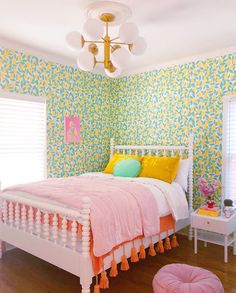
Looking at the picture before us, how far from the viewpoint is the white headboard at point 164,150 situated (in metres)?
3.83

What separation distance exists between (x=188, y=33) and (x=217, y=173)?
1892 mm

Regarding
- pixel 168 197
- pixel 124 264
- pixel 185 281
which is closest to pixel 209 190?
pixel 168 197

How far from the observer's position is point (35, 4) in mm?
2510

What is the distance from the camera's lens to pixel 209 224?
3176 mm

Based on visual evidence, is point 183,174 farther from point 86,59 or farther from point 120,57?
point 86,59

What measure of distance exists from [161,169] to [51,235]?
1.71 m

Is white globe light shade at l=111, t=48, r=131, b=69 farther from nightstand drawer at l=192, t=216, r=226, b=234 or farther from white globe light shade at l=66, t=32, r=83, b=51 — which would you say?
nightstand drawer at l=192, t=216, r=226, b=234

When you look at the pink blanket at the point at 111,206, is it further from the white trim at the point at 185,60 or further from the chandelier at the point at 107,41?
the white trim at the point at 185,60

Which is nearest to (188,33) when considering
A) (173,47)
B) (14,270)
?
(173,47)

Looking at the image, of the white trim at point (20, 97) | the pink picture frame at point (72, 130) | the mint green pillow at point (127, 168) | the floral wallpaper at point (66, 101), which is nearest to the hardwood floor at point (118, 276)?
the mint green pillow at point (127, 168)

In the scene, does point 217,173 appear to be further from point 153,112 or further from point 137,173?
point 153,112

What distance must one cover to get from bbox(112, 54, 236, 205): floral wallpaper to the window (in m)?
0.08

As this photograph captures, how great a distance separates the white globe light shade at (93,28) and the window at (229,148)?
7.12ft

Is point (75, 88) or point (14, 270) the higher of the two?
point (75, 88)
